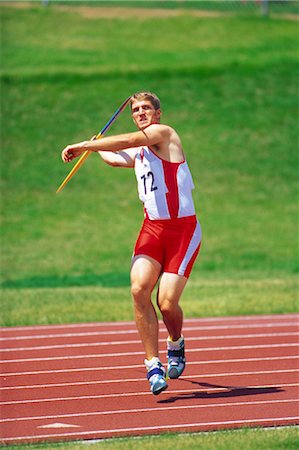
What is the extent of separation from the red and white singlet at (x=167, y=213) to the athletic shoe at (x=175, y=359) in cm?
61

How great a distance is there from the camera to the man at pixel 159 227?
27.6 ft

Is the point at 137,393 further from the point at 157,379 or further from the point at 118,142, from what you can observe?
the point at 118,142

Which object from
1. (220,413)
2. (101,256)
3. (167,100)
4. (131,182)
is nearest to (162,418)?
(220,413)

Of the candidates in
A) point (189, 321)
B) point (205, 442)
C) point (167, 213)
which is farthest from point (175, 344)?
point (189, 321)

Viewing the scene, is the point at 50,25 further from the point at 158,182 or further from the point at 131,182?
the point at 158,182

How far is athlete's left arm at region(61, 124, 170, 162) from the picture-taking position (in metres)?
8.13

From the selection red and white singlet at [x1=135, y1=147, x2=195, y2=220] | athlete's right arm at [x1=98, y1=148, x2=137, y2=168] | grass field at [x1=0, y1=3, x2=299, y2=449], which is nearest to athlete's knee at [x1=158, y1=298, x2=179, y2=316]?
red and white singlet at [x1=135, y1=147, x2=195, y2=220]

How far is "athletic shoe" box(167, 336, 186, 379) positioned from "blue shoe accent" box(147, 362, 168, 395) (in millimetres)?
450

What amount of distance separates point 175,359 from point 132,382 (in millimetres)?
521

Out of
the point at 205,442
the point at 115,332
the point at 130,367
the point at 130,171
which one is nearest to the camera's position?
the point at 205,442

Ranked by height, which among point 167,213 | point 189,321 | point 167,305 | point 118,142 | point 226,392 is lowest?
point 189,321

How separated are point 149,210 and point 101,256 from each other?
1071cm

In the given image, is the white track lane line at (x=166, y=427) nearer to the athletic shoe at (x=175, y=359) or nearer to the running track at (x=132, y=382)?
the running track at (x=132, y=382)

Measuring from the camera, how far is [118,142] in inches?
320
